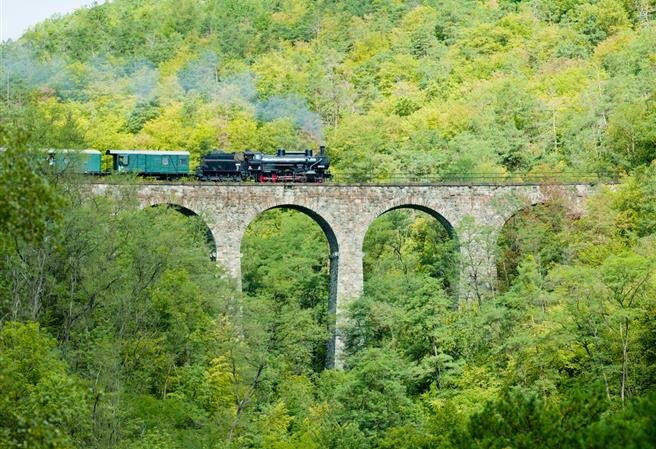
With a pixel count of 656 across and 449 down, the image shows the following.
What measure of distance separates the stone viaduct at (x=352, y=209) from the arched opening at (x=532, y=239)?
0.54 metres

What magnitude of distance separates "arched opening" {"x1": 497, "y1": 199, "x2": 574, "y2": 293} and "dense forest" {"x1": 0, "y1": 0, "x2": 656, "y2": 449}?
0.41ft

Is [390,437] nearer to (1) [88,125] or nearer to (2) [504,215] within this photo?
(2) [504,215]

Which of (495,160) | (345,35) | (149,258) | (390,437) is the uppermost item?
(345,35)

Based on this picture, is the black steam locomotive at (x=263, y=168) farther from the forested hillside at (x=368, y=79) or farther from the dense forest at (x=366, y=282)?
the forested hillside at (x=368, y=79)

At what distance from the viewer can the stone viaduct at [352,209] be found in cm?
4441

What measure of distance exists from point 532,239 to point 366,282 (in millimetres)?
7462

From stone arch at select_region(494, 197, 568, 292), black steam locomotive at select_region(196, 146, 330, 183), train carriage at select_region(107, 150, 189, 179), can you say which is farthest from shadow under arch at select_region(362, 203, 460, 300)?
train carriage at select_region(107, 150, 189, 179)

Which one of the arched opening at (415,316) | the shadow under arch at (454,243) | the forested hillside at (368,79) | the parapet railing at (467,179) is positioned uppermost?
the forested hillside at (368,79)

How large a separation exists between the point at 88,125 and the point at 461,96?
26823mm

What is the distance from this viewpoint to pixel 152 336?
35.4m

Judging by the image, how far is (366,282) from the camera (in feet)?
155

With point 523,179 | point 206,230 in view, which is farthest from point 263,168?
point 523,179

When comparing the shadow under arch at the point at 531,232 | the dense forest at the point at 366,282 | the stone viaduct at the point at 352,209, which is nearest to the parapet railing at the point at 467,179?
the stone viaduct at the point at 352,209

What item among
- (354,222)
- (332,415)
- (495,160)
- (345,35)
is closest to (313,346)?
(354,222)
